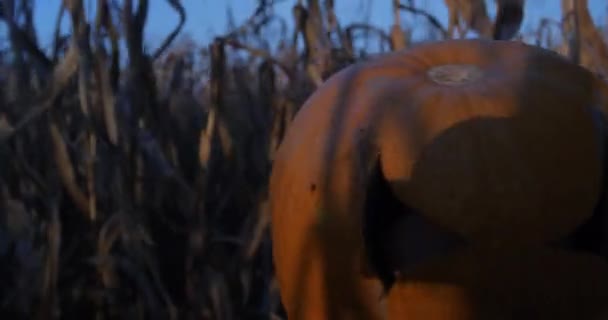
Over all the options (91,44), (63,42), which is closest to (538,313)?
(91,44)

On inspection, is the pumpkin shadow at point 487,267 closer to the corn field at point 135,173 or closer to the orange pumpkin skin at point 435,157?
the orange pumpkin skin at point 435,157

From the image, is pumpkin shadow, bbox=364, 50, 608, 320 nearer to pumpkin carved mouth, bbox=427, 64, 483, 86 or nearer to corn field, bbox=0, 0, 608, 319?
pumpkin carved mouth, bbox=427, 64, 483, 86

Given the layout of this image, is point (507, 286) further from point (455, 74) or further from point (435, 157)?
point (455, 74)

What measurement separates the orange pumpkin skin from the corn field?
552mm

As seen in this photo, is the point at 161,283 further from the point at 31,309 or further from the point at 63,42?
the point at 63,42

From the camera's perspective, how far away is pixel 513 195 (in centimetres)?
167

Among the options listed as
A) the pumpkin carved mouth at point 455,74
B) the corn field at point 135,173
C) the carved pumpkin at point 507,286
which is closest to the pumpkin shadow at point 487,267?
the carved pumpkin at point 507,286

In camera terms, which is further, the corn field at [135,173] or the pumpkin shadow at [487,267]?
the corn field at [135,173]

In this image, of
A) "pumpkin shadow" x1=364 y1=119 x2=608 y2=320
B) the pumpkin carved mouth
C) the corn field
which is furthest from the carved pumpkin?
the corn field

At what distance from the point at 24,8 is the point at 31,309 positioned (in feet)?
2.35

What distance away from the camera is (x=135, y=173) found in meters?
2.41

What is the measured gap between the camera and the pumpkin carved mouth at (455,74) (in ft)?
5.91

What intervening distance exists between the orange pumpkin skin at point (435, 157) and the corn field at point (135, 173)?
0.55 meters

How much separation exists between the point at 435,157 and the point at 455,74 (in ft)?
0.65
